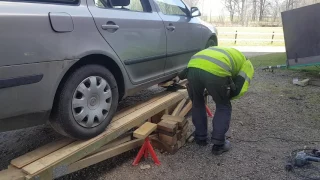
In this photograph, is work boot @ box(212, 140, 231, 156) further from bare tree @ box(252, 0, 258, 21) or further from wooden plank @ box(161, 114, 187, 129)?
bare tree @ box(252, 0, 258, 21)

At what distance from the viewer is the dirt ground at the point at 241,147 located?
2.90 m

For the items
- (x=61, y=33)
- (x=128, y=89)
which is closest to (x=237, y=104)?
(x=128, y=89)

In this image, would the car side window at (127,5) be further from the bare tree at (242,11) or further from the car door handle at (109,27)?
the bare tree at (242,11)

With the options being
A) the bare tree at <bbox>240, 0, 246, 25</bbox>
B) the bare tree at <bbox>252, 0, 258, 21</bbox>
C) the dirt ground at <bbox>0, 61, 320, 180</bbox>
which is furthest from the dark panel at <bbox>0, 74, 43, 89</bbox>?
the bare tree at <bbox>252, 0, 258, 21</bbox>

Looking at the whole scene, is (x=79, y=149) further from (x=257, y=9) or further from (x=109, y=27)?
(x=257, y=9)

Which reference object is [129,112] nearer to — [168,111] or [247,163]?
[168,111]

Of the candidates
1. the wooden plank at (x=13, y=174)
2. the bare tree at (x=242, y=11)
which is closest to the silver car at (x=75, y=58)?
the wooden plank at (x=13, y=174)

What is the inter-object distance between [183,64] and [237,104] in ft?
4.65

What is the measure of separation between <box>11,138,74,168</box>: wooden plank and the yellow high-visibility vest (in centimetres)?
159

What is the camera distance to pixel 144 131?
301 centimetres

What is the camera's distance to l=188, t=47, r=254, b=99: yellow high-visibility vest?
10.3 ft

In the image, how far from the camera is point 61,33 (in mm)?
2236

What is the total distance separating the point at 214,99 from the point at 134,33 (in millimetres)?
1151

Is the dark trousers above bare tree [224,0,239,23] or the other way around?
the other way around
